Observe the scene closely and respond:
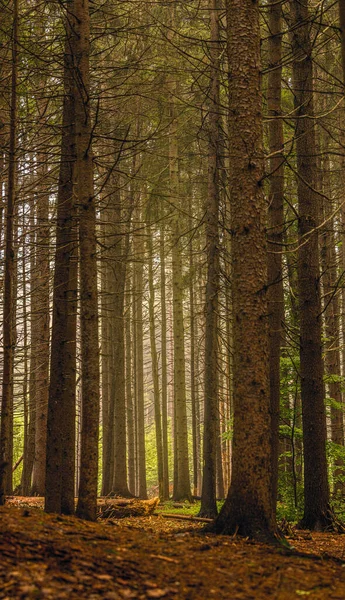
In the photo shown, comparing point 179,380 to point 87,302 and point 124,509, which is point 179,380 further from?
point 87,302

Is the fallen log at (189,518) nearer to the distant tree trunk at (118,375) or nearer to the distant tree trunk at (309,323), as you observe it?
the distant tree trunk at (309,323)

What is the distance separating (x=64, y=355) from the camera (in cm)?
934

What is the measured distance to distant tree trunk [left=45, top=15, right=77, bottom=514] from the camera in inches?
360

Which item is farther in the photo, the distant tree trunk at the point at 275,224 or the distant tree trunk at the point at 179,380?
the distant tree trunk at the point at 179,380

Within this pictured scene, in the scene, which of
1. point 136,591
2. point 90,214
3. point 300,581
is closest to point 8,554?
point 136,591

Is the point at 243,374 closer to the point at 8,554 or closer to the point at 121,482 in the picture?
the point at 8,554

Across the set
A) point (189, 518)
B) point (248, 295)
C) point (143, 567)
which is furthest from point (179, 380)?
point (143, 567)

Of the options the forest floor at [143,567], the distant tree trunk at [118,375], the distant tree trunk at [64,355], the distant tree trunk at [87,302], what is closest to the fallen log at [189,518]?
the distant tree trunk at [64,355]

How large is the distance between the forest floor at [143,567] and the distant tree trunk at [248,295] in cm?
51

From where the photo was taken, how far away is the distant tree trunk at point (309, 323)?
9.73 m

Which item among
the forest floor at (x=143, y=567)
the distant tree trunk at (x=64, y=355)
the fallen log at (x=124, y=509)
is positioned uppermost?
the distant tree trunk at (x=64, y=355)

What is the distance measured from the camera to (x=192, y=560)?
16.7 feet

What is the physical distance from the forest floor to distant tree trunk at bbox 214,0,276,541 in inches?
20.1

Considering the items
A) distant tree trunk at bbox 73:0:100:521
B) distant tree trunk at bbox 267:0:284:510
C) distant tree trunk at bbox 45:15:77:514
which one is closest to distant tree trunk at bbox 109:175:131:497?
distant tree trunk at bbox 45:15:77:514
